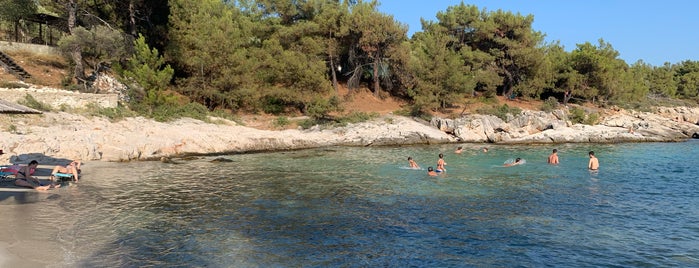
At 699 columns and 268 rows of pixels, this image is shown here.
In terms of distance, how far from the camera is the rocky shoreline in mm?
26281

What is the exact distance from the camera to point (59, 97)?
31.7 m

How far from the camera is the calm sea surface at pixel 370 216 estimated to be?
38.7 feet

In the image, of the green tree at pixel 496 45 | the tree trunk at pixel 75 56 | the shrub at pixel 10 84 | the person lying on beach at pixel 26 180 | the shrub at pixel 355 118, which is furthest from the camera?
the green tree at pixel 496 45

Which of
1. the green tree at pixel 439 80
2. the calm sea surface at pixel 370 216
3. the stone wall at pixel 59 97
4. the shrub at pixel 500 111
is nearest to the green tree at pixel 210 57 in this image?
the stone wall at pixel 59 97

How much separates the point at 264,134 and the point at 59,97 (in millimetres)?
14888

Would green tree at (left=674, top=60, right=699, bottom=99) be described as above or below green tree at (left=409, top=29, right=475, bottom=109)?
above

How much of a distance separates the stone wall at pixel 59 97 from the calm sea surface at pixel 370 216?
9791mm

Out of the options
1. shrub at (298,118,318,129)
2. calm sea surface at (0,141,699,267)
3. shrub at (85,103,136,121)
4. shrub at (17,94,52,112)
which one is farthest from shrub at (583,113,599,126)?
shrub at (17,94,52,112)

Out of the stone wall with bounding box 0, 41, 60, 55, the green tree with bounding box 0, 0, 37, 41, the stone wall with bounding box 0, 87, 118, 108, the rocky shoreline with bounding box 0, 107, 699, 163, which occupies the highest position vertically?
the green tree with bounding box 0, 0, 37, 41

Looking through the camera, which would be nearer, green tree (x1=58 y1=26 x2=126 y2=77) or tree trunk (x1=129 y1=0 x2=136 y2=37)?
green tree (x1=58 y1=26 x2=126 y2=77)

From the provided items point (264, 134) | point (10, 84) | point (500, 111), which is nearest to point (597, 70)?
point (500, 111)

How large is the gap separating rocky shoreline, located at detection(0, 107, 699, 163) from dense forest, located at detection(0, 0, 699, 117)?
13.6 feet

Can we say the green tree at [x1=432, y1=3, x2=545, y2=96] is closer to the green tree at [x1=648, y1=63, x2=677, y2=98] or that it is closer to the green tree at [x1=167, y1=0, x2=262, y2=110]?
the green tree at [x1=167, y1=0, x2=262, y2=110]

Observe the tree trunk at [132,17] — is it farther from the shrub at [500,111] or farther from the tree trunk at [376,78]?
the shrub at [500,111]
